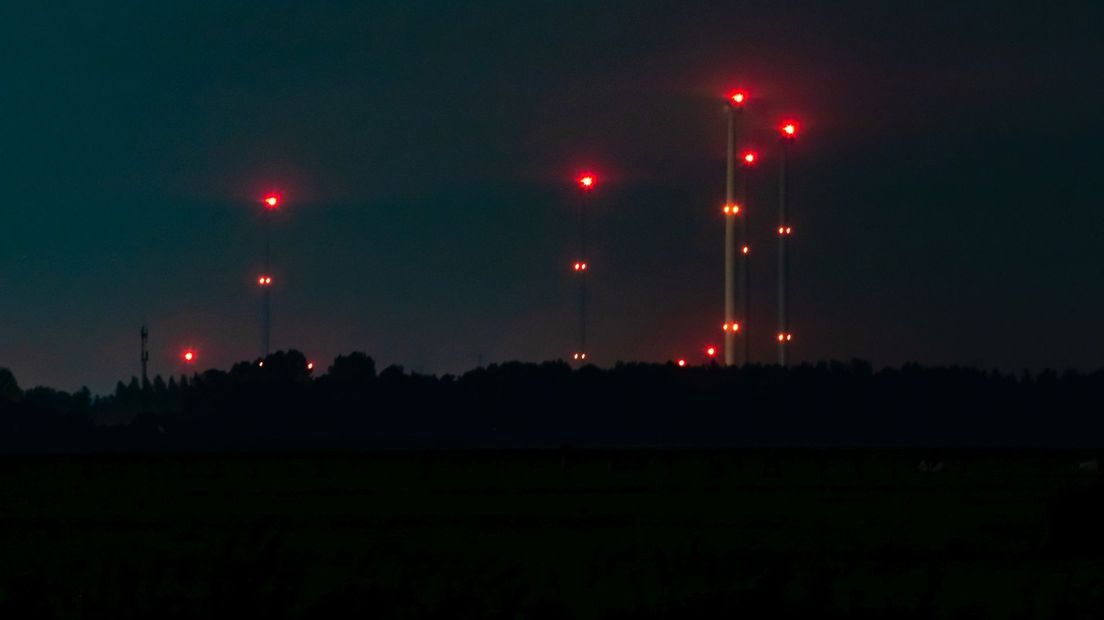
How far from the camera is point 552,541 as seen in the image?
43.4m

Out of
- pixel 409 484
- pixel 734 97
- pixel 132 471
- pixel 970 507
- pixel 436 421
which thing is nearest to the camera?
pixel 970 507

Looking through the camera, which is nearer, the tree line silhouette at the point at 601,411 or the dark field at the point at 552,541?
the dark field at the point at 552,541

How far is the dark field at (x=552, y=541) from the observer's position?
25.6 meters

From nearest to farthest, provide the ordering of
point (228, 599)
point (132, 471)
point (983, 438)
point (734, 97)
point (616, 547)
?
point (228, 599), point (616, 547), point (132, 471), point (734, 97), point (983, 438)

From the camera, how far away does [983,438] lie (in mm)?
140500

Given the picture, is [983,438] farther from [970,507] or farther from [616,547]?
[616,547]

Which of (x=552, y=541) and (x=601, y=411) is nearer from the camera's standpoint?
(x=552, y=541)

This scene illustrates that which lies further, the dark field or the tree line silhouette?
the tree line silhouette

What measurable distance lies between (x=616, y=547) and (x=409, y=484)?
97.7ft

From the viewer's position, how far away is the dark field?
25641 mm

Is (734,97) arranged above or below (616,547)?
above

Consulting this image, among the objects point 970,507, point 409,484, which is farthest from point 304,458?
point 970,507

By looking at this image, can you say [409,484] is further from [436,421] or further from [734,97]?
[436,421]

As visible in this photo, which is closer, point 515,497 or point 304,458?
point 515,497
